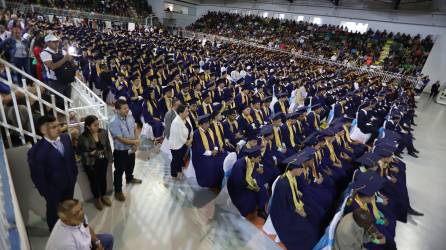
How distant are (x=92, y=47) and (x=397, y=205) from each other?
11.9m

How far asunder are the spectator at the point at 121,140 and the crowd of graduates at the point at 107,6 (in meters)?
25.3

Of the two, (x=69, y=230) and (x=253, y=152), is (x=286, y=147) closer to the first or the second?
(x=253, y=152)

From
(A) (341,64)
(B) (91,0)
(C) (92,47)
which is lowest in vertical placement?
(A) (341,64)

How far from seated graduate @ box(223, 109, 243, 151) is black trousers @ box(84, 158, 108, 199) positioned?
246 cm

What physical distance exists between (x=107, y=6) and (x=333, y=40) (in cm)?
2314

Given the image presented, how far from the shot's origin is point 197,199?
446cm

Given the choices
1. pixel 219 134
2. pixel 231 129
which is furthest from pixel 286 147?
pixel 219 134

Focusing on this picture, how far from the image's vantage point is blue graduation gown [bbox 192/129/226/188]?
15.3 feet

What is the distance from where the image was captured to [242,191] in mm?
4051

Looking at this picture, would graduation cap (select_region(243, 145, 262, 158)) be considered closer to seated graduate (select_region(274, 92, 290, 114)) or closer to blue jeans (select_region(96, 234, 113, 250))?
blue jeans (select_region(96, 234, 113, 250))

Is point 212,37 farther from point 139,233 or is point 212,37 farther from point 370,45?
point 139,233

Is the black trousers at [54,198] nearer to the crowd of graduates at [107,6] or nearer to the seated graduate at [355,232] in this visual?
the seated graduate at [355,232]

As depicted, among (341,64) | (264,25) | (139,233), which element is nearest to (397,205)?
(139,233)

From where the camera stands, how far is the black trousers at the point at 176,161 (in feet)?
15.6
